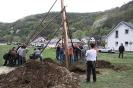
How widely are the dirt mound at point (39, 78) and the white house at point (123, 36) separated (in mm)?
35688

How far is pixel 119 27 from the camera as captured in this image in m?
44.2

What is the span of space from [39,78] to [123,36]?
39048 millimetres

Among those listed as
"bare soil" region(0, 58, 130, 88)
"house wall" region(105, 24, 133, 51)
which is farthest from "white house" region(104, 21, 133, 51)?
"bare soil" region(0, 58, 130, 88)

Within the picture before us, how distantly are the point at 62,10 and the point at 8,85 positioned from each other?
5049 mm

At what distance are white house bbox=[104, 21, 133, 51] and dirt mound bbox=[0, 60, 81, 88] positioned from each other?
1405 inches

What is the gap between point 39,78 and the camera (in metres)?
7.16

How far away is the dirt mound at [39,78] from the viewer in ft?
22.7

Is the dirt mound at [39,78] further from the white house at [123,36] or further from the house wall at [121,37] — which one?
the house wall at [121,37]

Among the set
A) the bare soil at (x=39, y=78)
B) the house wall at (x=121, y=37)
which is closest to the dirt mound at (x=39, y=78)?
the bare soil at (x=39, y=78)

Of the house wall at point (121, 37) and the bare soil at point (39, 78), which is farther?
the house wall at point (121, 37)

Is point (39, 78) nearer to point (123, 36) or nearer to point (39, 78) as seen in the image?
point (39, 78)

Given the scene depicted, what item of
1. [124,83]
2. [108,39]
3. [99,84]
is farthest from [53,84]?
[108,39]

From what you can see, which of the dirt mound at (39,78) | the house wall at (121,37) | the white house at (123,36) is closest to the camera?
the dirt mound at (39,78)

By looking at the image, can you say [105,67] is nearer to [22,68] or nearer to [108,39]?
[22,68]
